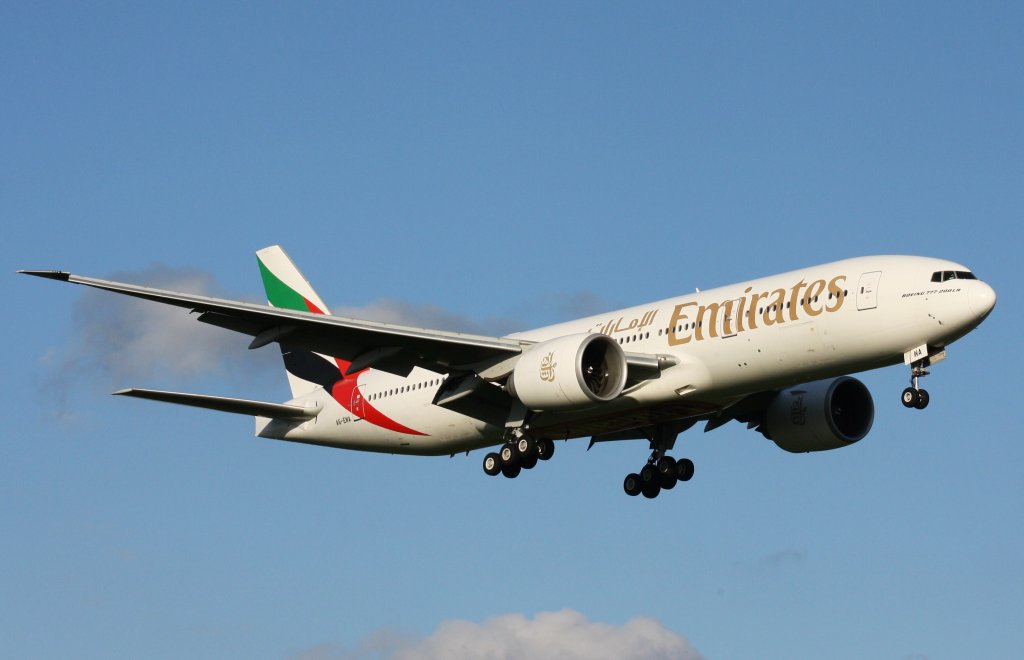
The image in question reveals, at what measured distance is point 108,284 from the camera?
35.8 m

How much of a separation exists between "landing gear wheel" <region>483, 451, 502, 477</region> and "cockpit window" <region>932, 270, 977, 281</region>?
1257 cm

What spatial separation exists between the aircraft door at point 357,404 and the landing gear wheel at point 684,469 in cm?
924

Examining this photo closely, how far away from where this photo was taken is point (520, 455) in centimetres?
4147

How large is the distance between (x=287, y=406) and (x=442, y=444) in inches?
216

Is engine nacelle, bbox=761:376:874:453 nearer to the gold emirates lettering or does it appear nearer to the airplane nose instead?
the gold emirates lettering

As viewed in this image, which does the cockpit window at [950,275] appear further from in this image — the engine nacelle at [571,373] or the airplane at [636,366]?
the engine nacelle at [571,373]

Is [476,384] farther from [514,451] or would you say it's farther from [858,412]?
[858,412]

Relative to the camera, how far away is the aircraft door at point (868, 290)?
36719 mm

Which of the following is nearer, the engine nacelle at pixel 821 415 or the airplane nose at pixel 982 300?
the airplane nose at pixel 982 300

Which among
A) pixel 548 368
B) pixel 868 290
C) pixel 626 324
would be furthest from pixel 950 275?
pixel 548 368

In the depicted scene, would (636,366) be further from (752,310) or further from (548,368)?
(752,310)

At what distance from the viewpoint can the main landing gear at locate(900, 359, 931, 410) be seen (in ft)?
120

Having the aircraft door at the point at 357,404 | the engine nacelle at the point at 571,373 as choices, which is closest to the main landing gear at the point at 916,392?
the engine nacelle at the point at 571,373

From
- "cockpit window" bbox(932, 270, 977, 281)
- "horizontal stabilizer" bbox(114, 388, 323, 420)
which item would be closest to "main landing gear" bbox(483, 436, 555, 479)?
"horizontal stabilizer" bbox(114, 388, 323, 420)
